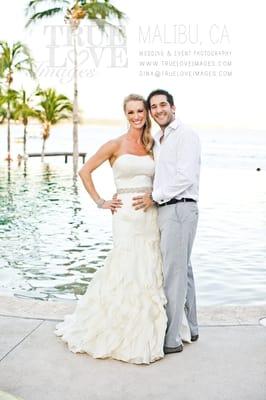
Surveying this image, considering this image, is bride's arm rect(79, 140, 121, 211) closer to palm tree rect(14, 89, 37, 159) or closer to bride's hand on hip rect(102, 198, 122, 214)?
bride's hand on hip rect(102, 198, 122, 214)

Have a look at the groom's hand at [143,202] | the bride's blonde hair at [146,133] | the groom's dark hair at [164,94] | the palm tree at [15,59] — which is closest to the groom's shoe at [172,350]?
the groom's hand at [143,202]

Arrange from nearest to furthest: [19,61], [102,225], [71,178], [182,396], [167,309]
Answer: [182,396]
[167,309]
[102,225]
[71,178]
[19,61]

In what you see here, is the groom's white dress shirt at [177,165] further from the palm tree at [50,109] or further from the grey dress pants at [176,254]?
the palm tree at [50,109]

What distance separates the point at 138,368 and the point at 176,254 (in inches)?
27.3

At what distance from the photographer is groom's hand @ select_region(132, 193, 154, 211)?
3.67 metres

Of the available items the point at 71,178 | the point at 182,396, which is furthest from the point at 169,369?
the point at 71,178

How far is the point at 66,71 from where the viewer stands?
93.4ft

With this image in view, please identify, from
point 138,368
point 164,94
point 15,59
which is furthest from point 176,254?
point 15,59

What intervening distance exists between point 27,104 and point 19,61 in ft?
9.37

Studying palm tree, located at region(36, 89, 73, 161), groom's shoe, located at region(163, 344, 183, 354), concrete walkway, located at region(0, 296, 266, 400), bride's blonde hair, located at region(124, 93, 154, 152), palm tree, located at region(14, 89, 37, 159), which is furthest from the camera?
palm tree, located at region(36, 89, 73, 161)

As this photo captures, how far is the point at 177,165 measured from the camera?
3486mm

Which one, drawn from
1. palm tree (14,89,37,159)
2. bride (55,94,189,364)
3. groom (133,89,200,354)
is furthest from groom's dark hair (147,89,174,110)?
palm tree (14,89,37,159)

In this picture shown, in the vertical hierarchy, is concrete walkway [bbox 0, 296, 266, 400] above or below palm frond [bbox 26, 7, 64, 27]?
below

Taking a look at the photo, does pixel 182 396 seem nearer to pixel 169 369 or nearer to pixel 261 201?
pixel 169 369
